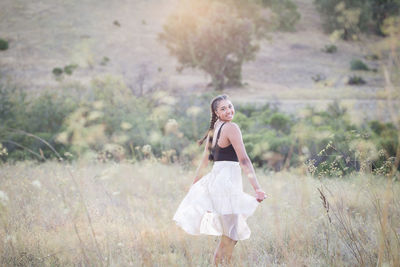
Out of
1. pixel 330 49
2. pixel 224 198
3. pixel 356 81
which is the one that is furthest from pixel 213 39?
pixel 224 198

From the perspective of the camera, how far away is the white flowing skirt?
279cm

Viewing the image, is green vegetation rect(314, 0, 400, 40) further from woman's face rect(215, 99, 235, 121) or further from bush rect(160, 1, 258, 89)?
woman's face rect(215, 99, 235, 121)

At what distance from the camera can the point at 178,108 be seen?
466 inches

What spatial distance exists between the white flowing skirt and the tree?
69.0ft

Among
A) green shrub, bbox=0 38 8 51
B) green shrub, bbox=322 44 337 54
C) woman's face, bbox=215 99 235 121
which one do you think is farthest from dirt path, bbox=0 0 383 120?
woman's face, bbox=215 99 235 121

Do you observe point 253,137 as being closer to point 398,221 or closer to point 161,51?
point 398,221

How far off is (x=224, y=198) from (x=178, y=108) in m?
9.18

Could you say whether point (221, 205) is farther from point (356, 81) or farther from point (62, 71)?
point (62, 71)

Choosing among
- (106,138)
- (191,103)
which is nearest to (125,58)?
(191,103)

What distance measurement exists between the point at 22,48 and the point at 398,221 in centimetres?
3526

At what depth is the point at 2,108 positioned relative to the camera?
34.0ft

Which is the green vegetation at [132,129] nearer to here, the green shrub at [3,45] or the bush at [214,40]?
the bush at [214,40]

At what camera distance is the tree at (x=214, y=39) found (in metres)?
24.1

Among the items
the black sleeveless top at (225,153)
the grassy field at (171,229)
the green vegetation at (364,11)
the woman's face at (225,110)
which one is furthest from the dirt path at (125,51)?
the black sleeveless top at (225,153)
